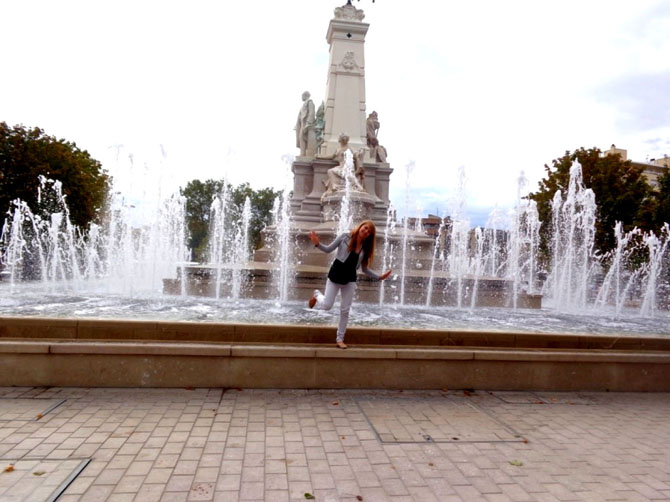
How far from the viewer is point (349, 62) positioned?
1852 cm

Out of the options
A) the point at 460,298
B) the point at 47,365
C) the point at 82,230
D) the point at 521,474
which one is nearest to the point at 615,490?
the point at 521,474

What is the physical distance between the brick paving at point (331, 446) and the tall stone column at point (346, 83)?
14632mm

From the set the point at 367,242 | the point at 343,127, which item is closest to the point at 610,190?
the point at 343,127

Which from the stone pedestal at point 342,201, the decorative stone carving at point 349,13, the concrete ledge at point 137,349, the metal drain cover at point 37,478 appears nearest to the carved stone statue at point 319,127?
the stone pedestal at point 342,201

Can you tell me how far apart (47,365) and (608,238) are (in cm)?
2801

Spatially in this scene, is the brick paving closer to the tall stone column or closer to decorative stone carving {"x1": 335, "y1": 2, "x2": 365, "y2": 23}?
the tall stone column

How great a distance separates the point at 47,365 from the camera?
15.6 ft

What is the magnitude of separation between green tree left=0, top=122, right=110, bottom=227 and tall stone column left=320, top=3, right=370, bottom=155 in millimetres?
15833

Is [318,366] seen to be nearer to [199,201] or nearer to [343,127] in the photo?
[343,127]

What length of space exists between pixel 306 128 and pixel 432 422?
15823mm

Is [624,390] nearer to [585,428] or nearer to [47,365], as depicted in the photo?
[585,428]

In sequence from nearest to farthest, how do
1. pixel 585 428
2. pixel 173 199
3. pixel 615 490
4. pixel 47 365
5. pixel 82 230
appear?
pixel 615 490
pixel 585 428
pixel 47 365
pixel 173 199
pixel 82 230

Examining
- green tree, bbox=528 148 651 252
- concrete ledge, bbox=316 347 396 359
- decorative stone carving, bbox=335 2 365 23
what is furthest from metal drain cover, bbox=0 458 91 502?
green tree, bbox=528 148 651 252

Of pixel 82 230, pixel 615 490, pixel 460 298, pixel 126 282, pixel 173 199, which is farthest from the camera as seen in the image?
pixel 82 230
